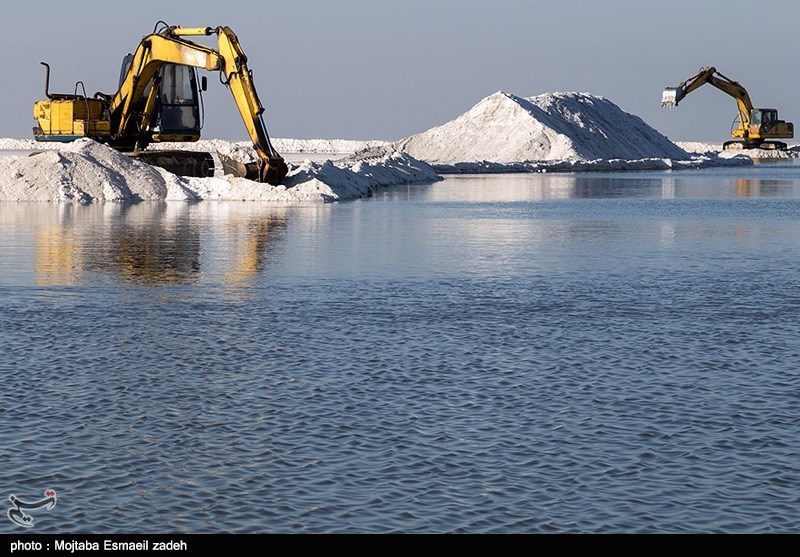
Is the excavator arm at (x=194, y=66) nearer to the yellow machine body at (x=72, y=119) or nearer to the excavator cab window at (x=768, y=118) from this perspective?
the yellow machine body at (x=72, y=119)

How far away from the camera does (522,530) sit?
7.29m

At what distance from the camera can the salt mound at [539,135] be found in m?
105

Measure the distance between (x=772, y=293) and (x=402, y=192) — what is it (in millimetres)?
34506

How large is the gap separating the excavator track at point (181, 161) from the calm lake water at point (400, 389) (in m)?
22.1

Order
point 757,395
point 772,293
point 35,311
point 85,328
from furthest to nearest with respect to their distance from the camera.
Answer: point 772,293, point 35,311, point 85,328, point 757,395

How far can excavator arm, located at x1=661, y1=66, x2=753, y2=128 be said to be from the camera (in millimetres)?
99812

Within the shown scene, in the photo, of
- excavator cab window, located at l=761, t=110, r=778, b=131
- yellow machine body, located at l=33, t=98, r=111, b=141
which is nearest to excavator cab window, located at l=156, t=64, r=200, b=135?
yellow machine body, located at l=33, t=98, r=111, b=141

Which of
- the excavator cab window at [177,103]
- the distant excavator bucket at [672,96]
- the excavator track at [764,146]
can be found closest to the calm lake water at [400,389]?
the excavator cab window at [177,103]

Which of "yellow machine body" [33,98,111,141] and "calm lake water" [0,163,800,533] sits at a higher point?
"yellow machine body" [33,98,111,141]
